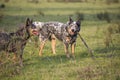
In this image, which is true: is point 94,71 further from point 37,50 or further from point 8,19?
point 8,19

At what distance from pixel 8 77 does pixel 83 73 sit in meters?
2.24

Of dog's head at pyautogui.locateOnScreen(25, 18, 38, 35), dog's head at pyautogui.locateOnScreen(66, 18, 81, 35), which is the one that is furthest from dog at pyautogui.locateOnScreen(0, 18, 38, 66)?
dog's head at pyautogui.locateOnScreen(66, 18, 81, 35)

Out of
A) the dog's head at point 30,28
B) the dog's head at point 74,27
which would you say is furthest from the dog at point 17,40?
the dog's head at point 74,27

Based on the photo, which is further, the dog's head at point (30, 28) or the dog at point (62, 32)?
the dog at point (62, 32)

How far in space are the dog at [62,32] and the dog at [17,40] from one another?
5.33ft

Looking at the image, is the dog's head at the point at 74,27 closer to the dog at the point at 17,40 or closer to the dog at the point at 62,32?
the dog at the point at 62,32

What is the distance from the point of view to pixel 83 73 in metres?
11.9

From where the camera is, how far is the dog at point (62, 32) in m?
→ 15.0

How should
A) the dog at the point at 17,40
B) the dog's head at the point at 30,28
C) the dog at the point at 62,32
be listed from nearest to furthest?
1. the dog at the point at 17,40
2. the dog's head at the point at 30,28
3. the dog at the point at 62,32

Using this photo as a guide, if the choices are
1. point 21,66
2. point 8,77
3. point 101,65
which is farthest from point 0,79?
point 101,65

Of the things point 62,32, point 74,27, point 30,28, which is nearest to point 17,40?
point 30,28

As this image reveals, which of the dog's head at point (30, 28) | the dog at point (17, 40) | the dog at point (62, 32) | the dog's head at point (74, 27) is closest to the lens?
the dog at point (17, 40)

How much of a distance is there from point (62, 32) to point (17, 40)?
9.30 ft

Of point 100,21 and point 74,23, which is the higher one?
point 74,23
